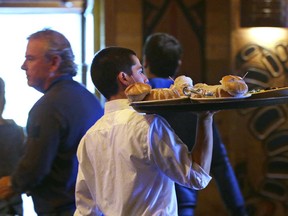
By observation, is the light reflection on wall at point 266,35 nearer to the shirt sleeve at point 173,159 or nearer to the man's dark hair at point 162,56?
the man's dark hair at point 162,56

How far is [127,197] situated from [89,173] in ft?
0.74

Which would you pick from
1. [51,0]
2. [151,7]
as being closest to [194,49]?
[151,7]

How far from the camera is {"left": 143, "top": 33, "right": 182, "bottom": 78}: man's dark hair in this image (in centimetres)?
329

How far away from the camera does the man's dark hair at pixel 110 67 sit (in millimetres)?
2344

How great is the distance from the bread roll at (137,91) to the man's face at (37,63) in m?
0.89

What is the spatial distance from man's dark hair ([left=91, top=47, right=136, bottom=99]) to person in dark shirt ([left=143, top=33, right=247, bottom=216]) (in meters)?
0.43

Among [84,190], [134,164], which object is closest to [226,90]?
[134,164]

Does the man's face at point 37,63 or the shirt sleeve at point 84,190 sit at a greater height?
the man's face at point 37,63

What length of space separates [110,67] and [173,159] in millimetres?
455

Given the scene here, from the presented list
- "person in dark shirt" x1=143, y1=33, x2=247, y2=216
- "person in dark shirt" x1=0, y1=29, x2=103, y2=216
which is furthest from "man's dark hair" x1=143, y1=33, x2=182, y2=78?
"person in dark shirt" x1=0, y1=29, x2=103, y2=216

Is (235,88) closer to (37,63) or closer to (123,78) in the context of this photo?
(123,78)

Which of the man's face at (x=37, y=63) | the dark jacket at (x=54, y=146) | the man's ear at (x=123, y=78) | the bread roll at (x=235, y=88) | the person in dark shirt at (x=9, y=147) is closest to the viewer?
the bread roll at (x=235, y=88)

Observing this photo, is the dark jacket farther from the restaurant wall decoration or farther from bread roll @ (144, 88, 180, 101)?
the restaurant wall decoration

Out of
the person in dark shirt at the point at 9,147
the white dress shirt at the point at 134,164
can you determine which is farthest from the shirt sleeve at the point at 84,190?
the person in dark shirt at the point at 9,147
